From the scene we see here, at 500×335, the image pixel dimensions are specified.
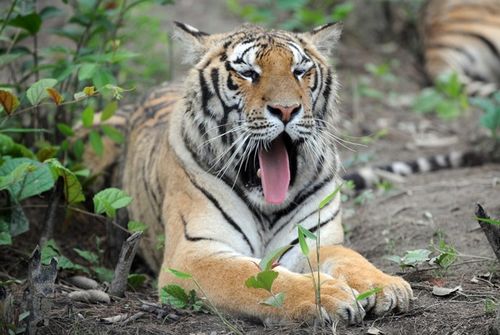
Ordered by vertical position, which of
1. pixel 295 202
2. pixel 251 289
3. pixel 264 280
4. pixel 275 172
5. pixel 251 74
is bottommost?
pixel 251 289

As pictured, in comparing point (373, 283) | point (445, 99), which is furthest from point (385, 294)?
point (445, 99)

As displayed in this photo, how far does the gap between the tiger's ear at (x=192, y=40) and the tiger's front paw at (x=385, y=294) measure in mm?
1505

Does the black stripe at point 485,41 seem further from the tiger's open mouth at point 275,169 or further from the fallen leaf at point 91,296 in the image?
the fallen leaf at point 91,296

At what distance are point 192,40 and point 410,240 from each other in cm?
151

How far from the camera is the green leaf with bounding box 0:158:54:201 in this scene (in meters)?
3.89

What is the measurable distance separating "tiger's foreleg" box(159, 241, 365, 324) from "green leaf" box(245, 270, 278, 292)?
4.8 inches

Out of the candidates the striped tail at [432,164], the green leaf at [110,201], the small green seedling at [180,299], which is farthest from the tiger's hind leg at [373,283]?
the striped tail at [432,164]

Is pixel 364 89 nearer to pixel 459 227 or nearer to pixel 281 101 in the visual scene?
pixel 459 227

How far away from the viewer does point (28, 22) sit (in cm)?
454

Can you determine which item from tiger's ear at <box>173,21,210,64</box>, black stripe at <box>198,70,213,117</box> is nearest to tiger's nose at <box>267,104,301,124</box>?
black stripe at <box>198,70,213,117</box>

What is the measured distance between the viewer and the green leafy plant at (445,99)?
26.8 feet

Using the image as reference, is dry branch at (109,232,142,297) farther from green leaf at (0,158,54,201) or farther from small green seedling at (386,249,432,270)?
small green seedling at (386,249,432,270)

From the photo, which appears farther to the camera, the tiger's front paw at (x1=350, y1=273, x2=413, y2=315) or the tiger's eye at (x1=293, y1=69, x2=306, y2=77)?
the tiger's eye at (x1=293, y1=69, x2=306, y2=77)

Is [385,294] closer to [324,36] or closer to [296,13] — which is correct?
[324,36]
